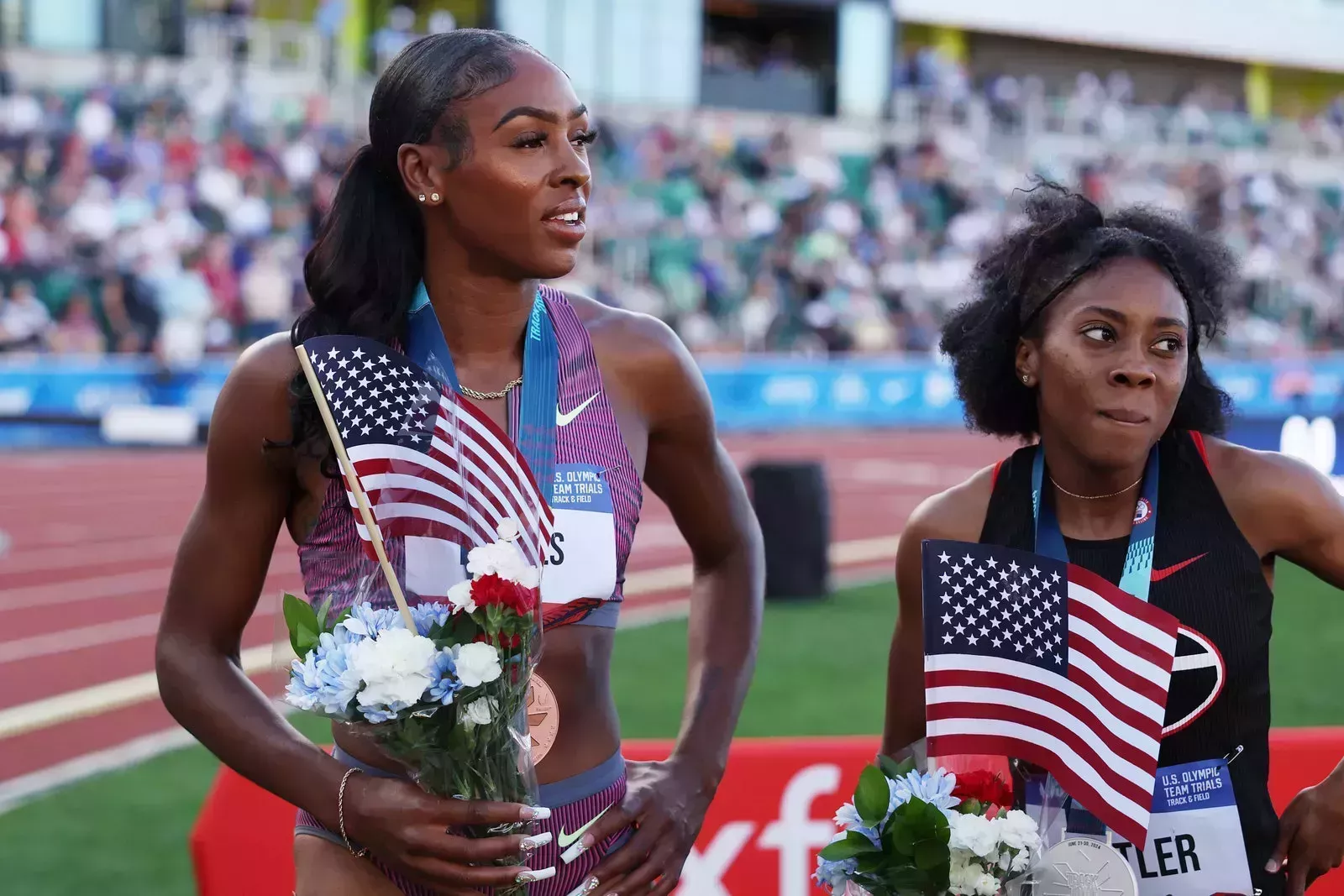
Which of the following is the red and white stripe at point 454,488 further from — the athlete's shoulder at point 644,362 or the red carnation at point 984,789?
the red carnation at point 984,789

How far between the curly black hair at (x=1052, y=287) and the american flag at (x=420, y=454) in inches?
35.4

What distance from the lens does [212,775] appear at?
6.43m

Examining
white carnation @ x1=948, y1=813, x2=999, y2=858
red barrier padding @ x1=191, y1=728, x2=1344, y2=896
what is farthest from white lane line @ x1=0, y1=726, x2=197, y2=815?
white carnation @ x1=948, y1=813, x2=999, y2=858

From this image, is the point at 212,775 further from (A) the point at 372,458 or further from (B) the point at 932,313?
(B) the point at 932,313

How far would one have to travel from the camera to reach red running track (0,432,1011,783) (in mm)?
7613

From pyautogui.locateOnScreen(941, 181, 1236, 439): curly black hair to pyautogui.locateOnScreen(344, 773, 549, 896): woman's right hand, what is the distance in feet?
3.80

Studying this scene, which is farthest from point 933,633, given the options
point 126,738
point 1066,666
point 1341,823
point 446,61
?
point 126,738

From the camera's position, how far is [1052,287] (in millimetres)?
2580

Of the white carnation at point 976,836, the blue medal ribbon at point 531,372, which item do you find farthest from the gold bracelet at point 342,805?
the white carnation at point 976,836

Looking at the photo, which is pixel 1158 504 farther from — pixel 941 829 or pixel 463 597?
pixel 463 597

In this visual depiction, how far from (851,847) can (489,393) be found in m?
0.85

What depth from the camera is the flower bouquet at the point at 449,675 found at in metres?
1.90

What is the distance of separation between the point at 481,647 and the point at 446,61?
0.94m

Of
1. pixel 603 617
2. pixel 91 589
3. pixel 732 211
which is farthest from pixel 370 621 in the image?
pixel 732 211
